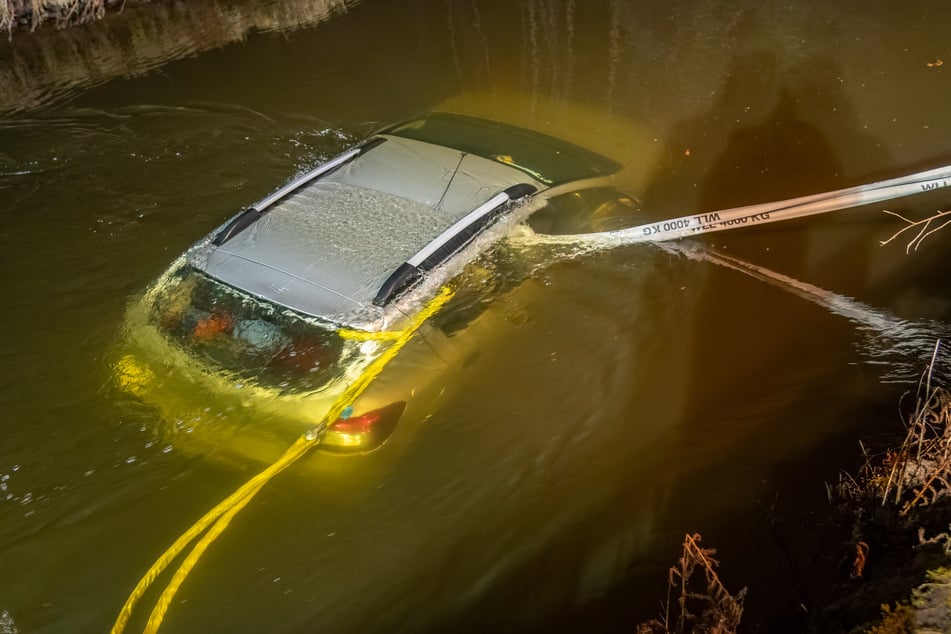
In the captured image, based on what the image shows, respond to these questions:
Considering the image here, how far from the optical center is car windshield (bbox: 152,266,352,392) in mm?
3422

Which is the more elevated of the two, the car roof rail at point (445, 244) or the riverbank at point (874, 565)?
the car roof rail at point (445, 244)

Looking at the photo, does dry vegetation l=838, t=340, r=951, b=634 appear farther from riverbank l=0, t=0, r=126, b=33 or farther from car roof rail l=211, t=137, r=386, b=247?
riverbank l=0, t=0, r=126, b=33

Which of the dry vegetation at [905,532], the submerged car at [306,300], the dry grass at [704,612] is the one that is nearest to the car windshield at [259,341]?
the submerged car at [306,300]

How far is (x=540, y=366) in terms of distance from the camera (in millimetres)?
4172

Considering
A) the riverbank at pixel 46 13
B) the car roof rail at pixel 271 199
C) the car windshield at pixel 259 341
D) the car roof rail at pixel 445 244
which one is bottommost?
the car windshield at pixel 259 341

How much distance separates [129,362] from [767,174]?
4.83 metres

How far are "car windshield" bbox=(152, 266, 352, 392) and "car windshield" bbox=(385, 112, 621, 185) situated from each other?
6.03 ft

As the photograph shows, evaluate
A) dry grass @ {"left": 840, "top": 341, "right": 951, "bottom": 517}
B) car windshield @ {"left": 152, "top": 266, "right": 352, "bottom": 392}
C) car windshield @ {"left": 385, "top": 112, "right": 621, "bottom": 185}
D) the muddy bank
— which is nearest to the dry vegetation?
dry grass @ {"left": 840, "top": 341, "right": 951, "bottom": 517}

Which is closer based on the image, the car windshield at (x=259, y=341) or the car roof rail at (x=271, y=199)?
the car windshield at (x=259, y=341)

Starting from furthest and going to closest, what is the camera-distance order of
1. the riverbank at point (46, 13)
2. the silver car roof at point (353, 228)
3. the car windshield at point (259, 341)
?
the riverbank at point (46, 13) → the silver car roof at point (353, 228) → the car windshield at point (259, 341)

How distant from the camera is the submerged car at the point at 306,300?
3.43 meters

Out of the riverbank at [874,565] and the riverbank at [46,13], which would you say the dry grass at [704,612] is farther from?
the riverbank at [46,13]

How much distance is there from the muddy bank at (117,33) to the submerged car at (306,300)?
6048 mm

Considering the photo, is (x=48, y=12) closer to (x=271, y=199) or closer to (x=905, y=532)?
(x=271, y=199)
